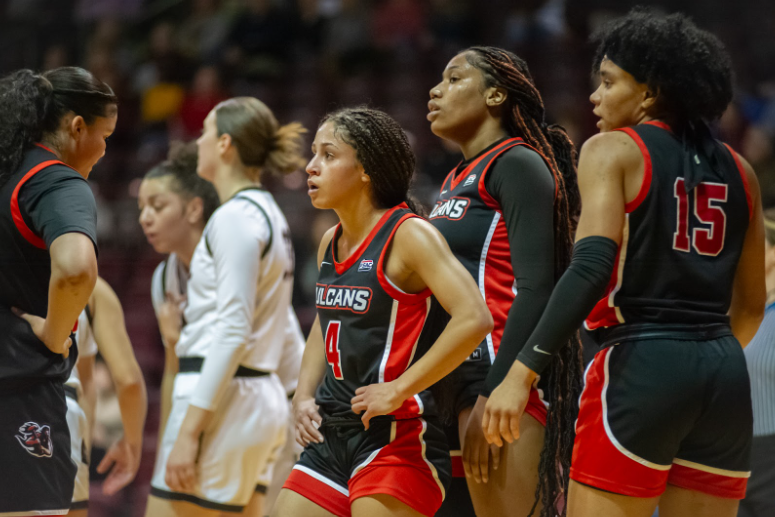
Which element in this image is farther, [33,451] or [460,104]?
[460,104]

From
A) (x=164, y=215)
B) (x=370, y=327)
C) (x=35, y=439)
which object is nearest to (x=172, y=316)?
(x=164, y=215)

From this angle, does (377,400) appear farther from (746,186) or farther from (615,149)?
(746,186)

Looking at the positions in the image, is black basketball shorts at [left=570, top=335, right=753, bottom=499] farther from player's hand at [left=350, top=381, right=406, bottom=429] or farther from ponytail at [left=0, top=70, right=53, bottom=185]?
ponytail at [left=0, top=70, right=53, bottom=185]

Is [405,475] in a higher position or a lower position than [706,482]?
lower

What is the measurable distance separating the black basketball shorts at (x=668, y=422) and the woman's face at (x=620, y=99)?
0.59 metres

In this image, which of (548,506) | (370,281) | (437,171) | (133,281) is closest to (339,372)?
(370,281)

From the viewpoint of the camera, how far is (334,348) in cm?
234

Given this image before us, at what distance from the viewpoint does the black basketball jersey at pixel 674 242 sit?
209 cm

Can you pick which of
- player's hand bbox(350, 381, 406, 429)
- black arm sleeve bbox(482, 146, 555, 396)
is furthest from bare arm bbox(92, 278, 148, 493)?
black arm sleeve bbox(482, 146, 555, 396)

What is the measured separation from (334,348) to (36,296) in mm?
814

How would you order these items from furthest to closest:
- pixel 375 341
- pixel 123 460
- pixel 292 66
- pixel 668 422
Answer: pixel 292 66, pixel 123 460, pixel 375 341, pixel 668 422

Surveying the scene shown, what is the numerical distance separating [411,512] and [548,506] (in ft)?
1.35

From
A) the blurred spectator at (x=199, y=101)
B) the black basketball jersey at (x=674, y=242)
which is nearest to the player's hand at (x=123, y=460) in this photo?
the black basketball jersey at (x=674, y=242)

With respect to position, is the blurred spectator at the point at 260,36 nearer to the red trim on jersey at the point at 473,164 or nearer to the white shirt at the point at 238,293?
the white shirt at the point at 238,293
